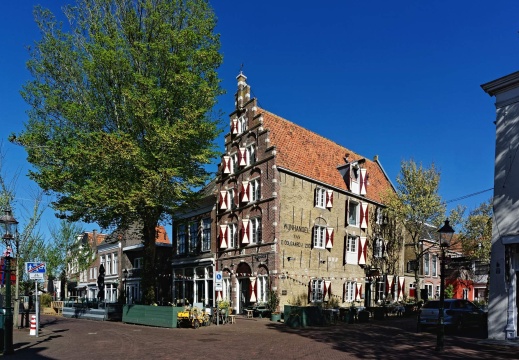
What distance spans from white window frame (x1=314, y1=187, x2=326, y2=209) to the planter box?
488 inches

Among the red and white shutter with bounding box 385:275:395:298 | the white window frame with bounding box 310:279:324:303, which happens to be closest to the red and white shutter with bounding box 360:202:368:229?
the red and white shutter with bounding box 385:275:395:298

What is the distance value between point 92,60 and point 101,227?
953cm

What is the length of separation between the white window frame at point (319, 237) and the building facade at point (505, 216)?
14.4m

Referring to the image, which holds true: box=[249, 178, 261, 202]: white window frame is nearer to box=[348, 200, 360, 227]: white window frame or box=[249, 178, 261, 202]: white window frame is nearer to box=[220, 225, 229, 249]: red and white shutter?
box=[220, 225, 229, 249]: red and white shutter

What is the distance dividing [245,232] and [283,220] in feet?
10.3

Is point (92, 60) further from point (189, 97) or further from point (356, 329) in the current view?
point (356, 329)

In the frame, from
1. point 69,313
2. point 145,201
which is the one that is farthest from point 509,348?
point 69,313

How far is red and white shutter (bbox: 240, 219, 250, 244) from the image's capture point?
30.1 meters

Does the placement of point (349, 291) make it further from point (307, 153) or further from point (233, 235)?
point (307, 153)

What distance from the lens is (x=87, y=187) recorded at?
22.5 metres

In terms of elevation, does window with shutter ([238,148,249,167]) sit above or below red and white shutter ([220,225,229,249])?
above

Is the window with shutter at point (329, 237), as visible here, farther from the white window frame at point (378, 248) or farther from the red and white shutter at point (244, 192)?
the white window frame at point (378, 248)

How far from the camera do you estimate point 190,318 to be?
22734mm

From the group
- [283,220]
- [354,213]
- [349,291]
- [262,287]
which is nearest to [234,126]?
[283,220]
